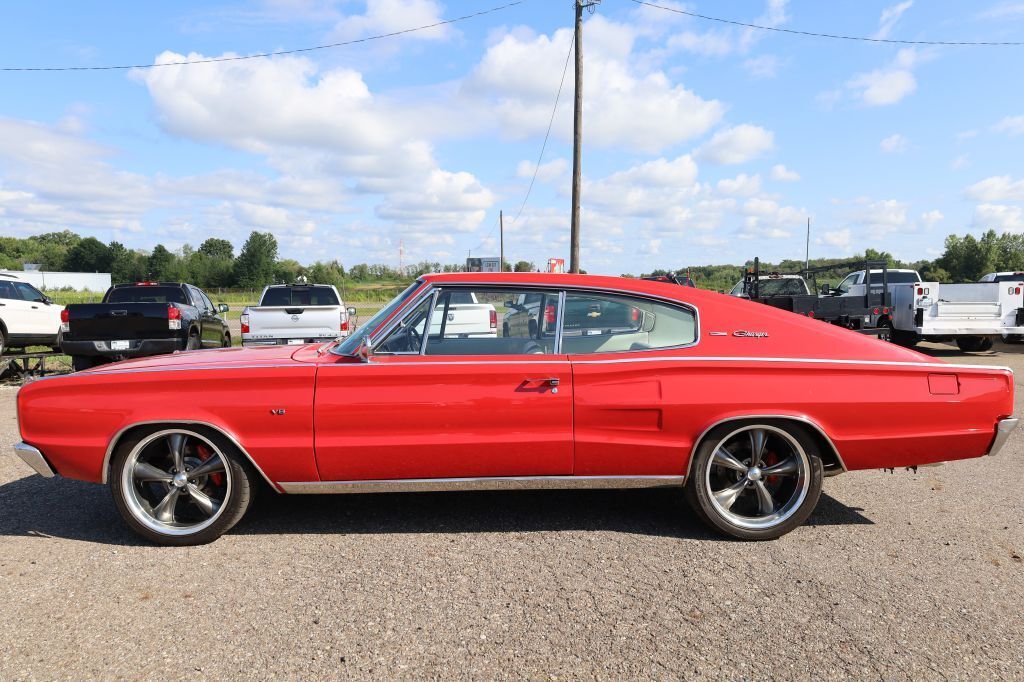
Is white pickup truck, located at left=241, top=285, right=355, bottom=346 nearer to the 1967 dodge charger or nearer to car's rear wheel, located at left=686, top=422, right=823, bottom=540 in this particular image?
the 1967 dodge charger

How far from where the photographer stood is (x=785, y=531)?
3695 millimetres

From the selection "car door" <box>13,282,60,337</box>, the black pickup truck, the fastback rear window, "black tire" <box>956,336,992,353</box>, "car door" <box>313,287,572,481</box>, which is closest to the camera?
"car door" <box>313,287,572,481</box>

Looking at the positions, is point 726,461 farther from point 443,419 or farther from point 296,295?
point 296,295

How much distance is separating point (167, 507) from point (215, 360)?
0.84 metres

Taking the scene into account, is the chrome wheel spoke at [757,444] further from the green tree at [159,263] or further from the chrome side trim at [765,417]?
the green tree at [159,263]

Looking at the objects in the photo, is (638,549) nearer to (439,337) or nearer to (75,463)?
(439,337)

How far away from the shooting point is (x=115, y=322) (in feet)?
32.0

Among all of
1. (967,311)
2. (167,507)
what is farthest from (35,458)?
(967,311)

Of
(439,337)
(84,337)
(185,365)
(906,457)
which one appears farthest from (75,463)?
(84,337)

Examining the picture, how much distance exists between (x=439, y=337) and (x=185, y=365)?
4.61ft

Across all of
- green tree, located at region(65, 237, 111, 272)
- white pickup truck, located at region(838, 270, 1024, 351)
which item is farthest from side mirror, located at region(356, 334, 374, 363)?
green tree, located at region(65, 237, 111, 272)

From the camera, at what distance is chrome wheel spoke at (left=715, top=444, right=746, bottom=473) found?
3670 mm

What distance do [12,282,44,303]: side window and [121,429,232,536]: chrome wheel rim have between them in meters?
11.6

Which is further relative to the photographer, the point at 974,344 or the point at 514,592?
the point at 974,344
